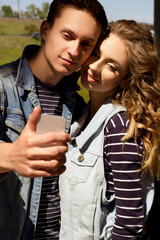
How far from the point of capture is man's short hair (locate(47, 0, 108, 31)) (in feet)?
4.95

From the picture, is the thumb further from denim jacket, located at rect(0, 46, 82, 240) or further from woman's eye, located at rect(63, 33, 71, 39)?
woman's eye, located at rect(63, 33, 71, 39)

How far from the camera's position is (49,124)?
2.97 ft

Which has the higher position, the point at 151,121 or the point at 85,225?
the point at 151,121

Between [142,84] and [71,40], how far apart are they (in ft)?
1.53

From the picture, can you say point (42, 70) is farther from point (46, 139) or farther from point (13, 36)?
point (13, 36)

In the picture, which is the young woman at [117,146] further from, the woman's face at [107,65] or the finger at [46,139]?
the finger at [46,139]

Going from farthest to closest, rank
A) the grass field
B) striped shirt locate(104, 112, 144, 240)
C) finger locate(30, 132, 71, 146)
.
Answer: the grass field, striped shirt locate(104, 112, 144, 240), finger locate(30, 132, 71, 146)

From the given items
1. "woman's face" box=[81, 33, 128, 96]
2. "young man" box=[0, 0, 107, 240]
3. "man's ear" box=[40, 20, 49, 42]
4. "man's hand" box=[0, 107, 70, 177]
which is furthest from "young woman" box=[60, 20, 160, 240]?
"man's hand" box=[0, 107, 70, 177]

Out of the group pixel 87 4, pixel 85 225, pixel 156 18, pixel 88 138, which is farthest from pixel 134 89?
pixel 156 18

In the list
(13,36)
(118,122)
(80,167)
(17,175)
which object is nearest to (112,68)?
(118,122)

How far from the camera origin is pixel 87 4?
59.1 inches

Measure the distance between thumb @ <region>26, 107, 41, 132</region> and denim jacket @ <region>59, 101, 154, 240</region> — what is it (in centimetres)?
58

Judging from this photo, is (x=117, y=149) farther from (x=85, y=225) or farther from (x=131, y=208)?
(x=85, y=225)

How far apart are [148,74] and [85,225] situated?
2.97ft
